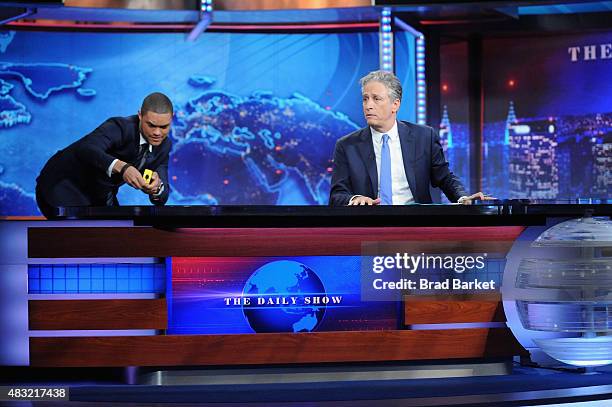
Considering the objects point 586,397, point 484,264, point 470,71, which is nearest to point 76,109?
point 470,71

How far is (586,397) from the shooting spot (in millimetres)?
3533

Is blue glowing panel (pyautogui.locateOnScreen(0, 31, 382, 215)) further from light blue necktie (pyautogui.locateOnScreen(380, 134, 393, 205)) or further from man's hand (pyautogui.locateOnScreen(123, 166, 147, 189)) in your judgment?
man's hand (pyautogui.locateOnScreen(123, 166, 147, 189))

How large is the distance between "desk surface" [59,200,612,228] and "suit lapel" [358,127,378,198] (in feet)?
2.48

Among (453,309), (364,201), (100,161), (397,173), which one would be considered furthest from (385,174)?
(100,161)

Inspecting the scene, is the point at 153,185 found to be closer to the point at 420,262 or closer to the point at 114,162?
the point at 114,162

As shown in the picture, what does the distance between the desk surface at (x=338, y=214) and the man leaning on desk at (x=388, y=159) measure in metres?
0.67

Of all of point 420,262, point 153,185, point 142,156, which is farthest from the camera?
point 142,156

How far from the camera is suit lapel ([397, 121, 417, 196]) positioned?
14.6ft

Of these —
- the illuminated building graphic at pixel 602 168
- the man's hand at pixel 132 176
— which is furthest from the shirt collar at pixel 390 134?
the illuminated building graphic at pixel 602 168

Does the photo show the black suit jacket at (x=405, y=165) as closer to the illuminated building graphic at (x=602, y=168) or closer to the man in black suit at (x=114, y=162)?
the man in black suit at (x=114, y=162)

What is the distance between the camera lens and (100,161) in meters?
4.43

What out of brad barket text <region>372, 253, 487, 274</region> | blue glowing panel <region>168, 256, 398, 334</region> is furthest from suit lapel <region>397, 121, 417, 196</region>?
blue glowing panel <region>168, 256, 398, 334</region>

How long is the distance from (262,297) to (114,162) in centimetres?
112

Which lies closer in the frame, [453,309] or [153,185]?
[453,309]
